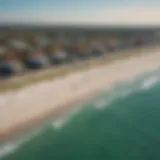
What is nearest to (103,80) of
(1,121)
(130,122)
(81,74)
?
(81,74)

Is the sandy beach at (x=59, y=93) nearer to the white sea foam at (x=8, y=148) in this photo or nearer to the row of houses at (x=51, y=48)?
the white sea foam at (x=8, y=148)

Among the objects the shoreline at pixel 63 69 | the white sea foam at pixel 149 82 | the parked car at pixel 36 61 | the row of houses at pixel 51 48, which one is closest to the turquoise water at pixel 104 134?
the white sea foam at pixel 149 82

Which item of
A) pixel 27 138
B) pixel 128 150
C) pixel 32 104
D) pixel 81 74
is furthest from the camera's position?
pixel 81 74

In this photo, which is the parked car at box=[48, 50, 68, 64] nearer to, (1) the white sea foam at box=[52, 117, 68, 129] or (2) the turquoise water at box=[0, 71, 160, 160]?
(2) the turquoise water at box=[0, 71, 160, 160]

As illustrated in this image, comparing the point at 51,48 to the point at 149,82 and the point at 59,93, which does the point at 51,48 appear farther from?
the point at 149,82

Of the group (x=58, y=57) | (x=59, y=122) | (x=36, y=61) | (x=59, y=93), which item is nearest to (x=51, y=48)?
(x=58, y=57)

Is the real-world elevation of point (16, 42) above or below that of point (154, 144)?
above

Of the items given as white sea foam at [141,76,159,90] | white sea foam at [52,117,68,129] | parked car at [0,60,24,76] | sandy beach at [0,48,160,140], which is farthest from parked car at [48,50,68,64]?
white sea foam at [141,76,159,90]

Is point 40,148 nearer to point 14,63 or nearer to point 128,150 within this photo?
point 128,150
